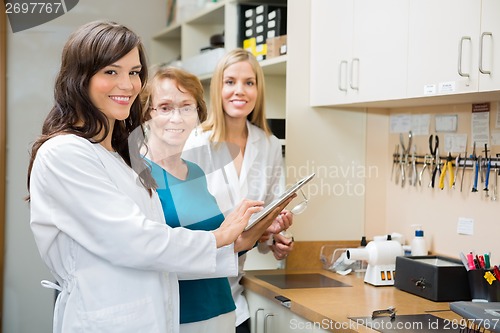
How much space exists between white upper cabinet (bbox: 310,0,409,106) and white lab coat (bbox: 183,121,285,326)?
31 centimetres

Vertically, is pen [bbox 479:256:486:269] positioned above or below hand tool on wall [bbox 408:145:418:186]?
below

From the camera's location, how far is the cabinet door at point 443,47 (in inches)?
76.0

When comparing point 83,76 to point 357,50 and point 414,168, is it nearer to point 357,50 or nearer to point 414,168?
point 357,50

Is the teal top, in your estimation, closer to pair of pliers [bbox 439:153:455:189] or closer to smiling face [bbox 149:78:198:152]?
smiling face [bbox 149:78:198:152]

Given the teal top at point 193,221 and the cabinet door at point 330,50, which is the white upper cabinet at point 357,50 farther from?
the teal top at point 193,221

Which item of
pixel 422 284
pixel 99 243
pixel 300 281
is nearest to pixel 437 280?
pixel 422 284

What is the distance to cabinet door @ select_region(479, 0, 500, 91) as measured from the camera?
6.01ft

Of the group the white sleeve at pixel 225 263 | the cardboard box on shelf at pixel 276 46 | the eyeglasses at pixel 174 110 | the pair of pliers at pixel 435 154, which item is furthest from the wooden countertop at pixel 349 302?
the cardboard box on shelf at pixel 276 46

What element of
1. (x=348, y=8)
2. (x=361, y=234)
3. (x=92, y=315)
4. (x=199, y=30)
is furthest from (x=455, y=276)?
(x=199, y=30)

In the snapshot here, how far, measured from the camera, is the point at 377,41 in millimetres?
2404

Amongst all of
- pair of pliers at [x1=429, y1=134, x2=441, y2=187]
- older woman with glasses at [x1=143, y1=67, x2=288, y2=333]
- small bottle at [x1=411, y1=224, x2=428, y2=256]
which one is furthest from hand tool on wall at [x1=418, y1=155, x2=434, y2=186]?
older woman with glasses at [x1=143, y1=67, x2=288, y2=333]

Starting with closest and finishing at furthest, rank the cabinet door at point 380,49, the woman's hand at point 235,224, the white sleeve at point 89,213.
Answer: the white sleeve at point 89,213, the woman's hand at point 235,224, the cabinet door at point 380,49

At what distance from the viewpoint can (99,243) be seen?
5.11ft

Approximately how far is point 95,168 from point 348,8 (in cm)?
142
